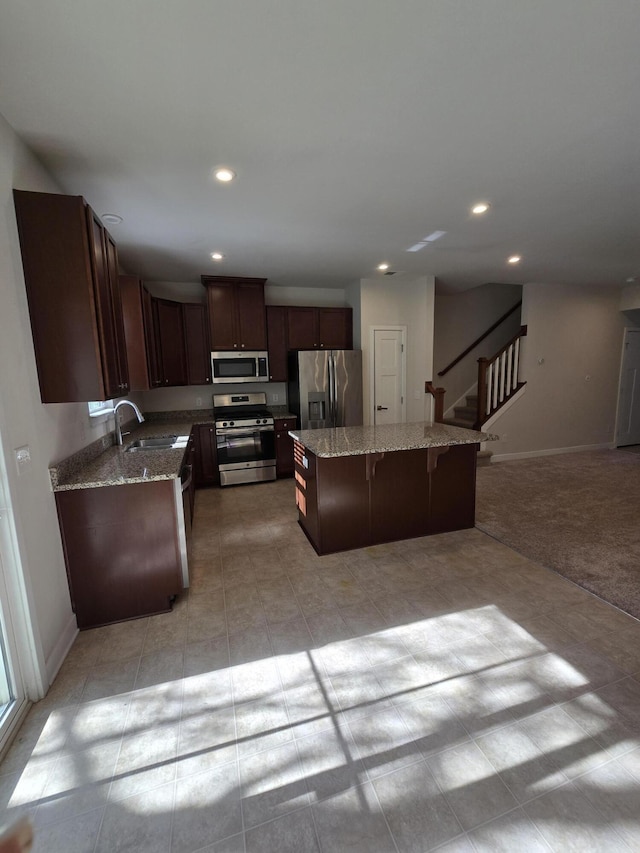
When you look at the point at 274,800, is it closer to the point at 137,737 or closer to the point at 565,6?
the point at 137,737

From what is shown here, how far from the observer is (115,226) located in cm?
299

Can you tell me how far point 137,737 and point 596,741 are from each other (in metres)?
1.83

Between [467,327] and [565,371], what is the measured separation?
173 centimetres

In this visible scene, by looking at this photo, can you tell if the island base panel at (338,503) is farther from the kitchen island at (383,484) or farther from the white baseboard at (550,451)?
the white baseboard at (550,451)

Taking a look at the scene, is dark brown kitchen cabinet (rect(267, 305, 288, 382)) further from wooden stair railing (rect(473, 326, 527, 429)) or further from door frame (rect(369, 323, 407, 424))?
wooden stair railing (rect(473, 326, 527, 429))

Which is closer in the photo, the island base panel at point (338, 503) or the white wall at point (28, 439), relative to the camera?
the white wall at point (28, 439)

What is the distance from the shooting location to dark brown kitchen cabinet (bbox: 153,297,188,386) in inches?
174

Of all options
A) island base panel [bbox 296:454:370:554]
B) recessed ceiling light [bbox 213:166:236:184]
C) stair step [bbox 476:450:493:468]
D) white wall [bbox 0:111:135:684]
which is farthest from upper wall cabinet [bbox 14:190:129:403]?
stair step [bbox 476:450:493:468]

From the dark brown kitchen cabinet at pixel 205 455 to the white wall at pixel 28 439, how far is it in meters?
2.51

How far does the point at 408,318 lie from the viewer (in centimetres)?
520

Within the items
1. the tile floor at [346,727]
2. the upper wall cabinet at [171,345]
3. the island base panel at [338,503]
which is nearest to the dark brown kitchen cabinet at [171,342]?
the upper wall cabinet at [171,345]

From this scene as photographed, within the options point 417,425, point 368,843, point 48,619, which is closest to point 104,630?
point 48,619

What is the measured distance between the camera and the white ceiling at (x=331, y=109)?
4.18 feet

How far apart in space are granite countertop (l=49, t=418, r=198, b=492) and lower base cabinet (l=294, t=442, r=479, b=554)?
3.58ft
